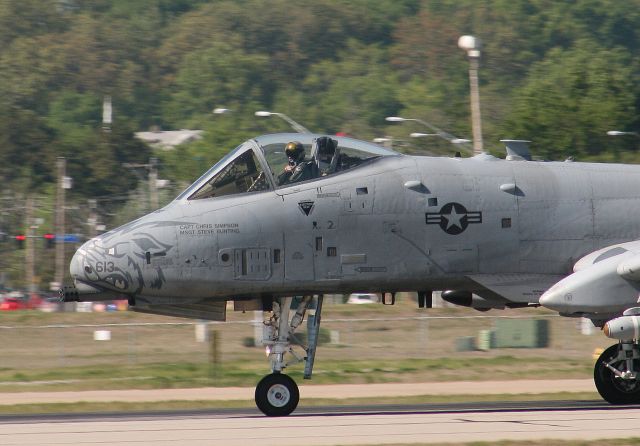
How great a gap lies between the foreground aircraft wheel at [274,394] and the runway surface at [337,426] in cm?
24

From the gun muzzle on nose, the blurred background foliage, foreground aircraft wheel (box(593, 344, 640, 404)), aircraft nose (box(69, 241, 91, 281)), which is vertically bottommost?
foreground aircraft wheel (box(593, 344, 640, 404))

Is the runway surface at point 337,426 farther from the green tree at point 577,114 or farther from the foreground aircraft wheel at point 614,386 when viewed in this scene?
the green tree at point 577,114

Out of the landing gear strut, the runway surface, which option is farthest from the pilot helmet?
the runway surface

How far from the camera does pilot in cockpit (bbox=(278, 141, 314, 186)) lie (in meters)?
18.6

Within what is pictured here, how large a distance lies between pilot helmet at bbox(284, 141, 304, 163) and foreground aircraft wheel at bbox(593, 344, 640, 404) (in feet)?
19.1

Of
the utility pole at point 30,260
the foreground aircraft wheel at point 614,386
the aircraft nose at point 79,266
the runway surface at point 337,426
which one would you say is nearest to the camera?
the runway surface at point 337,426

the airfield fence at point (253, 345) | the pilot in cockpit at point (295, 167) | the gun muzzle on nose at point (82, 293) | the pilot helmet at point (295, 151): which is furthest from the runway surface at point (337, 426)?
the airfield fence at point (253, 345)

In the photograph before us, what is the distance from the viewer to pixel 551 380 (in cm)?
2703

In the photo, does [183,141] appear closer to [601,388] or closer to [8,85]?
[8,85]

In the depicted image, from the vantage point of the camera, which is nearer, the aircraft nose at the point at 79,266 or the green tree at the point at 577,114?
the aircraft nose at the point at 79,266

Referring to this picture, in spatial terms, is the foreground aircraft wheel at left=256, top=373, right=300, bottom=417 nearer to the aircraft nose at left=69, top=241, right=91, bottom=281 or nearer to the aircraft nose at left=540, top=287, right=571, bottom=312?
the aircraft nose at left=69, top=241, right=91, bottom=281

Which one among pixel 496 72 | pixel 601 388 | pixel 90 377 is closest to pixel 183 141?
pixel 496 72

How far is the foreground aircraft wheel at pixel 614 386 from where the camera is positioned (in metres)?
19.9

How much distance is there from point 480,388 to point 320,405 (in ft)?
14.3
